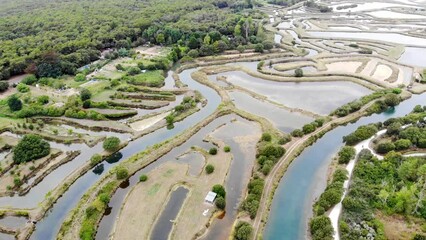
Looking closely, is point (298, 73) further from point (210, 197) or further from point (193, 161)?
point (210, 197)

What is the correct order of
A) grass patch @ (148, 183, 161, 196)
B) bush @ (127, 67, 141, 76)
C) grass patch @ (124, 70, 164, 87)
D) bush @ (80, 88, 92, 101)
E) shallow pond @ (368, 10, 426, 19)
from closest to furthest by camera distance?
1. grass patch @ (148, 183, 161, 196)
2. bush @ (80, 88, 92, 101)
3. grass patch @ (124, 70, 164, 87)
4. bush @ (127, 67, 141, 76)
5. shallow pond @ (368, 10, 426, 19)

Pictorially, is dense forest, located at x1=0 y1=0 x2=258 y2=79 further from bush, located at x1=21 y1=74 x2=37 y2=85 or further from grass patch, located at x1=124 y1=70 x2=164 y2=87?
grass patch, located at x1=124 y1=70 x2=164 y2=87

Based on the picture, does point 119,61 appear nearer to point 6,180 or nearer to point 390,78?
point 6,180

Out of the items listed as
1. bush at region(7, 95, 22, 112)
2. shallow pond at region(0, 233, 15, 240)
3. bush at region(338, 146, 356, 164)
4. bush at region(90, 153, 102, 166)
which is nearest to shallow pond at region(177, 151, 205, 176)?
bush at region(90, 153, 102, 166)

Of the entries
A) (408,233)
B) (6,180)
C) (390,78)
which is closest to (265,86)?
(390,78)

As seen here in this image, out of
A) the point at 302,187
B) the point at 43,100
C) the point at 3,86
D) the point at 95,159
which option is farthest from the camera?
the point at 3,86

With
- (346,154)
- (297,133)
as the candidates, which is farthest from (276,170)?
(346,154)

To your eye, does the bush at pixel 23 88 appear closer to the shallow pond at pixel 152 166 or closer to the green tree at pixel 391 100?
the shallow pond at pixel 152 166
